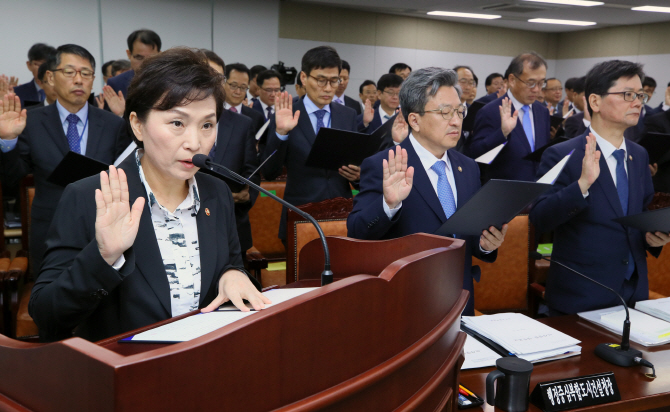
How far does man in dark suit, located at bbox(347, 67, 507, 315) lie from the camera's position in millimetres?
1816

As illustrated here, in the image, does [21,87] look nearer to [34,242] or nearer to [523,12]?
[34,242]

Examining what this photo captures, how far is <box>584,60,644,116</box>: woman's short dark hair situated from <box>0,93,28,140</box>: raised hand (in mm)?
2443

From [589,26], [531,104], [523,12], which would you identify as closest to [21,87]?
[531,104]

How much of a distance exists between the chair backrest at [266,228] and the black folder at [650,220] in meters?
1.63

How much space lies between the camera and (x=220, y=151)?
289cm

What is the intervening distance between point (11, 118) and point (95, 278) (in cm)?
188

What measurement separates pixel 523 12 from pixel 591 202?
28.4 ft

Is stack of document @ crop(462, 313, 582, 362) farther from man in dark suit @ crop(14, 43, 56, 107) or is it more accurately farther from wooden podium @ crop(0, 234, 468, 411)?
man in dark suit @ crop(14, 43, 56, 107)

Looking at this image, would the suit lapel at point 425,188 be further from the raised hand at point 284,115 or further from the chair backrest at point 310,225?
the raised hand at point 284,115

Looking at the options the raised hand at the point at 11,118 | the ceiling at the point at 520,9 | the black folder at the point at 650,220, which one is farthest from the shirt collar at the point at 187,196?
the ceiling at the point at 520,9

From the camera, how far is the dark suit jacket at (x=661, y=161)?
14.3ft

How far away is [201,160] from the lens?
1129mm

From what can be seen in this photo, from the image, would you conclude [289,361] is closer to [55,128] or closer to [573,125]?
[55,128]

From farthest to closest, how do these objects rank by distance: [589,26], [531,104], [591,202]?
[589,26] < [531,104] < [591,202]
